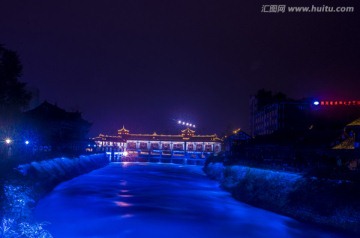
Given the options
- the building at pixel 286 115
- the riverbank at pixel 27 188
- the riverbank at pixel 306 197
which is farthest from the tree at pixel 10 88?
the building at pixel 286 115

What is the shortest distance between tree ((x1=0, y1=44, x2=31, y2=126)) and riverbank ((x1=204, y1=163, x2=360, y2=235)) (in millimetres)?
20967

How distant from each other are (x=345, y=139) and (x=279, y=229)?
11010mm

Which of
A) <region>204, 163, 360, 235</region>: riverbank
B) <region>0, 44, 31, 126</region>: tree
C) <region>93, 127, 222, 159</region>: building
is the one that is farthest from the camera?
<region>93, 127, 222, 159</region>: building

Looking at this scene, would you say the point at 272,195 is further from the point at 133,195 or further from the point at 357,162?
the point at 133,195

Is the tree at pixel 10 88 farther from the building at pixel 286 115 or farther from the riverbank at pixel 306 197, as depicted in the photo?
the building at pixel 286 115

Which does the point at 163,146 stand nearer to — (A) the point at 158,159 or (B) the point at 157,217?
(A) the point at 158,159

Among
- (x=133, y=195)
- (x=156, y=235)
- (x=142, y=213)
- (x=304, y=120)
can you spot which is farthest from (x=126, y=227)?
(x=304, y=120)

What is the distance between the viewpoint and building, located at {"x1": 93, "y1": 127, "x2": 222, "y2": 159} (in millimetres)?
97250

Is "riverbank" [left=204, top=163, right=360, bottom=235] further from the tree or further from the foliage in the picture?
the tree

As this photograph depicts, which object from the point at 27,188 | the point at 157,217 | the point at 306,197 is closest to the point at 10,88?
the point at 27,188

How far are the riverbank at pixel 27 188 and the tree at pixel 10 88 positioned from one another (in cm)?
521

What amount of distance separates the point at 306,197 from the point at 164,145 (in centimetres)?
8033

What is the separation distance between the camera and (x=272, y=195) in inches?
993

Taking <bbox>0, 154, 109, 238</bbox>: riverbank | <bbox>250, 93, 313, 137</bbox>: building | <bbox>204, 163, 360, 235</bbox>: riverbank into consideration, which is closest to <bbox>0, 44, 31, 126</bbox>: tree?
<bbox>0, 154, 109, 238</bbox>: riverbank
